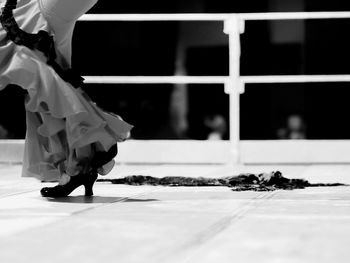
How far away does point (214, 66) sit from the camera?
6551 millimetres

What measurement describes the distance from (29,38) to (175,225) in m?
0.86

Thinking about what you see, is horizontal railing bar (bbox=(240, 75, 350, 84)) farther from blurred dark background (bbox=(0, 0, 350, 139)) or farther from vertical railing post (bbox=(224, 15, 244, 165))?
blurred dark background (bbox=(0, 0, 350, 139))

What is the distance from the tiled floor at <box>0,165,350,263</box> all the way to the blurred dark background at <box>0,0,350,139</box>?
278 cm

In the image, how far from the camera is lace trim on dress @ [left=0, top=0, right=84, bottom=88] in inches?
104

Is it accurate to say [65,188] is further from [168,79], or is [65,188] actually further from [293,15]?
[293,15]

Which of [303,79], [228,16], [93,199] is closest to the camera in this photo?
[93,199]

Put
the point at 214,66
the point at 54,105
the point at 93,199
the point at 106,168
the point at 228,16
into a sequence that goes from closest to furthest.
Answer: the point at 54,105
the point at 93,199
the point at 106,168
the point at 228,16
the point at 214,66

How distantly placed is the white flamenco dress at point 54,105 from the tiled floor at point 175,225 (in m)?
0.13

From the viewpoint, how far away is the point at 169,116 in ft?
21.0

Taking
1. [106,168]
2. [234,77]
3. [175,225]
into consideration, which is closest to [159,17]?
[234,77]

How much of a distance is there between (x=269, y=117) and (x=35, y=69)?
3.88 m

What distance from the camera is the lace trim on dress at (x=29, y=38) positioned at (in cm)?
263

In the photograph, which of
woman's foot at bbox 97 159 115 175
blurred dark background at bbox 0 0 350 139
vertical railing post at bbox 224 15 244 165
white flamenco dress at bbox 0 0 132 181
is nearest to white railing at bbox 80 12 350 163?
vertical railing post at bbox 224 15 244 165

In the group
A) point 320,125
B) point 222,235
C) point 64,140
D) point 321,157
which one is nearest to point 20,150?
point 321,157
